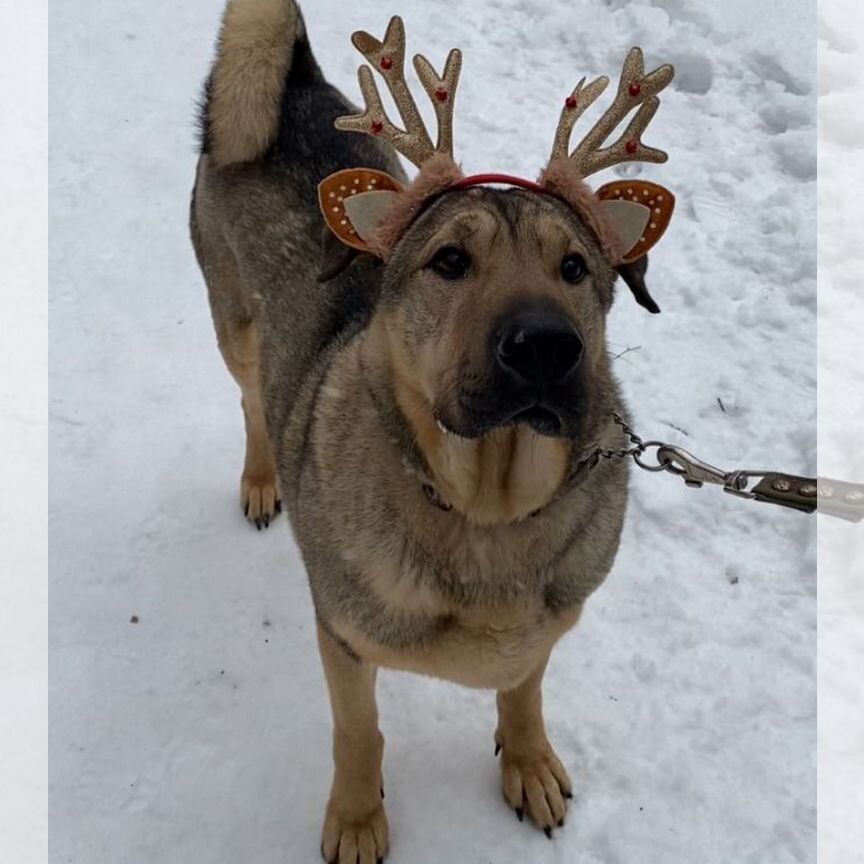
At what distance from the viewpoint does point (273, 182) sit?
3395mm

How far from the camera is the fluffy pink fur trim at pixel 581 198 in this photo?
2.37 metres

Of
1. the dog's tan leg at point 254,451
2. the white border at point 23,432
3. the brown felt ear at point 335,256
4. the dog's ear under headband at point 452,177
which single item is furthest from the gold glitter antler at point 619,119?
the white border at point 23,432

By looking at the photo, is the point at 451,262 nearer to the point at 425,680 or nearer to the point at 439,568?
the point at 439,568

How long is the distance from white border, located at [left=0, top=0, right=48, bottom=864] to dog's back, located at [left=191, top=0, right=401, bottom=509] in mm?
1065

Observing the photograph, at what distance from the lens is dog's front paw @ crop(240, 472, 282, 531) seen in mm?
3916

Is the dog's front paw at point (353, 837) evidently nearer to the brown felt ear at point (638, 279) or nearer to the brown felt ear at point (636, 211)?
the brown felt ear at point (638, 279)

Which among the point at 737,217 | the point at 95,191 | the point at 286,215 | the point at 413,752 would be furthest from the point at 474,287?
the point at 95,191

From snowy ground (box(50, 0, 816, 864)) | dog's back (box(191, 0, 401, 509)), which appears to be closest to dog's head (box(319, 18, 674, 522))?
dog's back (box(191, 0, 401, 509))

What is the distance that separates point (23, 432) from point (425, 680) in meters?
1.95

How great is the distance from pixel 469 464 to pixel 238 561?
1789 mm

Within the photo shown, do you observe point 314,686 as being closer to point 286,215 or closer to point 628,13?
point 286,215

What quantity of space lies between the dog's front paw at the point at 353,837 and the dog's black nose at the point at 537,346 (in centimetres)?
161

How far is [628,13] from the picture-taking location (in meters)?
6.21
